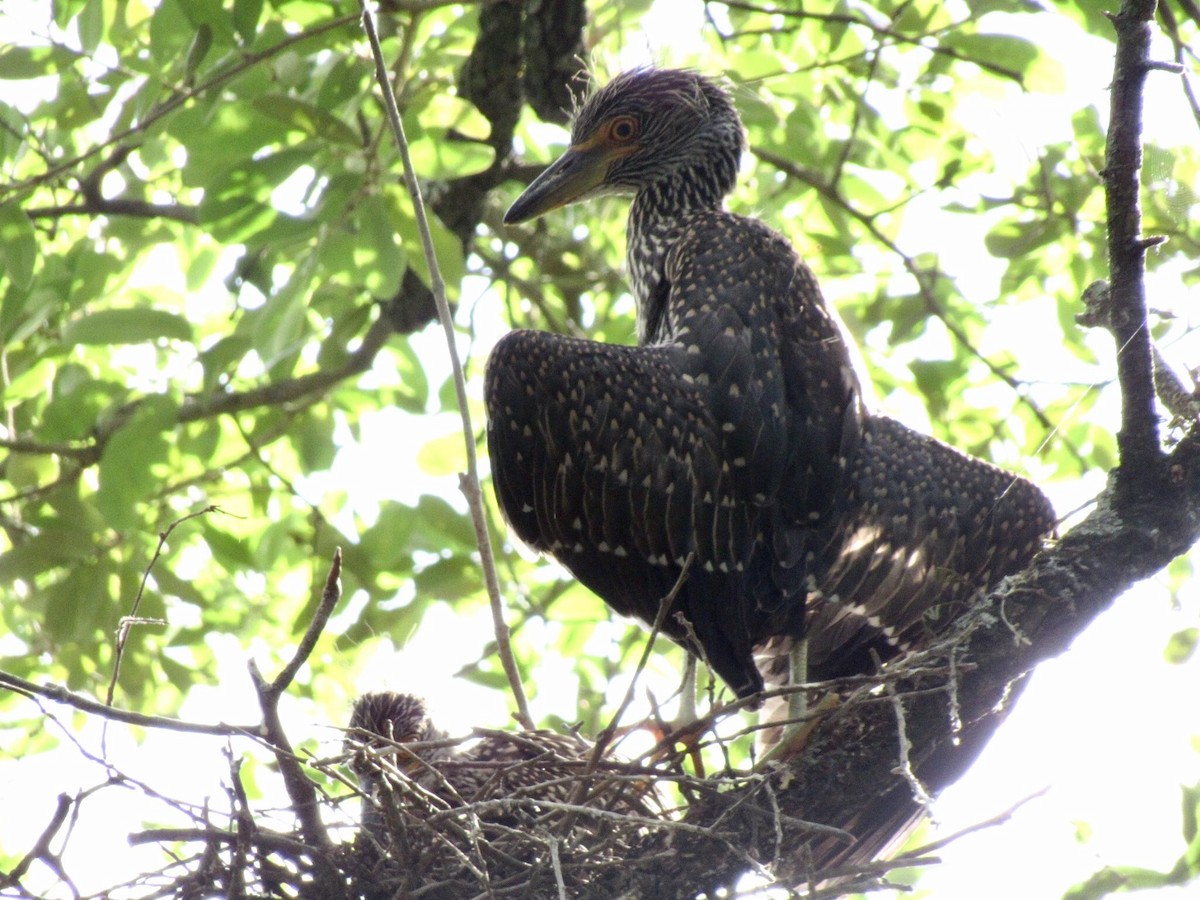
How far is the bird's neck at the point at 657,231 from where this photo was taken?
3.89 meters

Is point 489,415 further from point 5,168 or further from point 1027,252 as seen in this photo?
point 1027,252

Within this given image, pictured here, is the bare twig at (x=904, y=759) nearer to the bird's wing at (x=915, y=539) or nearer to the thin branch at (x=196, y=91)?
the bird's wing at (x=915, y=539)

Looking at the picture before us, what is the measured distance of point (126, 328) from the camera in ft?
13.4

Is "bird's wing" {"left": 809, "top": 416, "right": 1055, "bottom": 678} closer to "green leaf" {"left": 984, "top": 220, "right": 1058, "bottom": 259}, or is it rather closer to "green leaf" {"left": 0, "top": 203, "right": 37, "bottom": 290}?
"green leaf" {"left": 984, "top": 220, "right": 1058, "bottom": 259}

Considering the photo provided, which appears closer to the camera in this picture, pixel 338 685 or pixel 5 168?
pixel 5 168

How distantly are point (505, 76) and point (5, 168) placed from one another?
1.54m

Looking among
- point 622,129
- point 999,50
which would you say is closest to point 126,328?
point 622,129

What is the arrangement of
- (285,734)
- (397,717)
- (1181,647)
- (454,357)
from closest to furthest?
(285,734) < (454,357) < (397,717) < (1181,647)

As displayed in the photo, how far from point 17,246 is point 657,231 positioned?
1.74 metres

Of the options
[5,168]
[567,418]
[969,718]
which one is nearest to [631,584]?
[567,418]

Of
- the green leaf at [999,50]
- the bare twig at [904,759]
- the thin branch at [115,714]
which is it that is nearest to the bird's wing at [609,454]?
the bare twig at [904,759]

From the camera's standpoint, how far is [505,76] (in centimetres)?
453

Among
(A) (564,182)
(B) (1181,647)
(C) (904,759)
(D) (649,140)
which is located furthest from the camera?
(B) (1181,647)

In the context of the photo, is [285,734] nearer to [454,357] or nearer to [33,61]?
[454,357]
